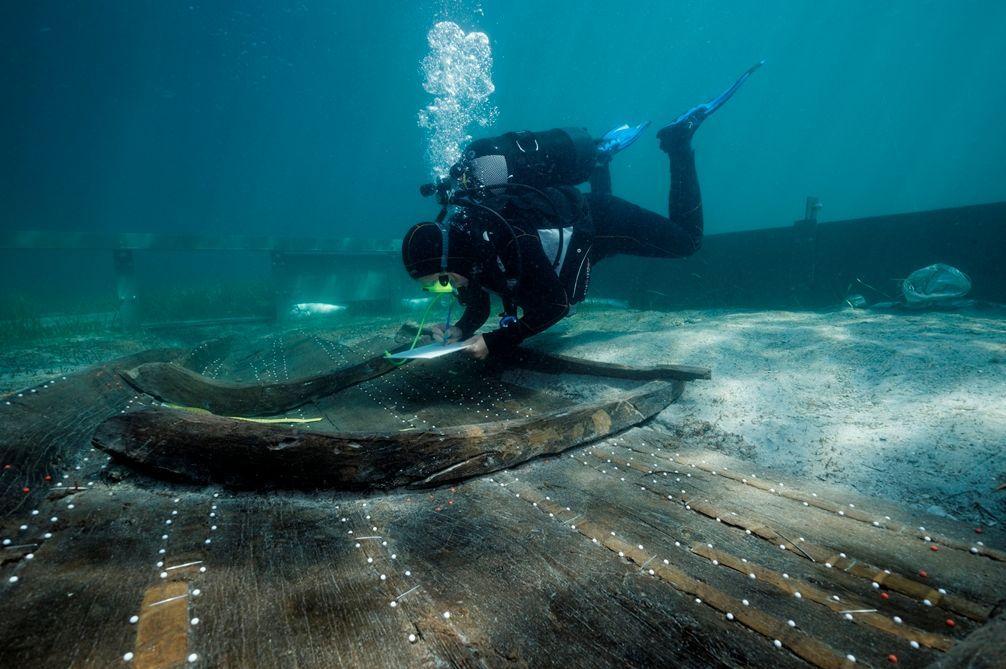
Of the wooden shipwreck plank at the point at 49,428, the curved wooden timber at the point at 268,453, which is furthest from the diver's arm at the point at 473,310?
the wooden shipwreck plank at the point at 49,428

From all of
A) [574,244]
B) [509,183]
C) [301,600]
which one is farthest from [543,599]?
[509,183]

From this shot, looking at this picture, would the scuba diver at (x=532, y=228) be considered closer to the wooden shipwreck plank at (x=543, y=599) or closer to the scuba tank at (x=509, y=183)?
the scuba tank at (x=509, y=183)

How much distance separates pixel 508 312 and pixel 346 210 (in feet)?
512

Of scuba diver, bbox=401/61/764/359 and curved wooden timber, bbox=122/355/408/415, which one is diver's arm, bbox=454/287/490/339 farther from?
curved wooden timber, bbox=122/355/408/415

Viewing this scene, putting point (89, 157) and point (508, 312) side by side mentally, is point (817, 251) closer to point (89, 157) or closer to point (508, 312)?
point (508, 312)

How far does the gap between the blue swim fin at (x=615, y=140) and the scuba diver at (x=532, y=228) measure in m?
0.02

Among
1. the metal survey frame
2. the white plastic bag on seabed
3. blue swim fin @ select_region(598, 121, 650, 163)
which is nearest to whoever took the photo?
blue swim fin @ select_region(598, 121, 650, 163)

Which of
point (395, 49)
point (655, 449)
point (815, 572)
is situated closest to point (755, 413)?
point (655, 449)

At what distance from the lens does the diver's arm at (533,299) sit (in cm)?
402

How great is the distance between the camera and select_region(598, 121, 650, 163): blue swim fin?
6.62 metres

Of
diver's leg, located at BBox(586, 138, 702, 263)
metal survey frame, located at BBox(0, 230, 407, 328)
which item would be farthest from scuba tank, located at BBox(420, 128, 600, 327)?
metal survey frame, located at BBox(0, 230, 407, 328)

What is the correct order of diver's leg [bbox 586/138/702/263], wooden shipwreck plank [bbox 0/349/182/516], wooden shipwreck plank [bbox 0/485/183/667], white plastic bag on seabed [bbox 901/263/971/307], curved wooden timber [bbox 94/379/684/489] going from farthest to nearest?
white plastic bag on seabed [bbox 901/263/971/307]
diver's leg [bbox 586/138/702/263]
curved wooden timber [bbox 94/379/684/489]
wooden shipwreck plank [bbox 0/349/182/516]
wooden shipwreck plank [bbox 0/485/183/667]

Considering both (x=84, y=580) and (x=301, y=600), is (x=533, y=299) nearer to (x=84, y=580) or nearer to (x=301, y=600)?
(x=301, y=600)

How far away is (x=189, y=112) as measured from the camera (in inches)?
2879
